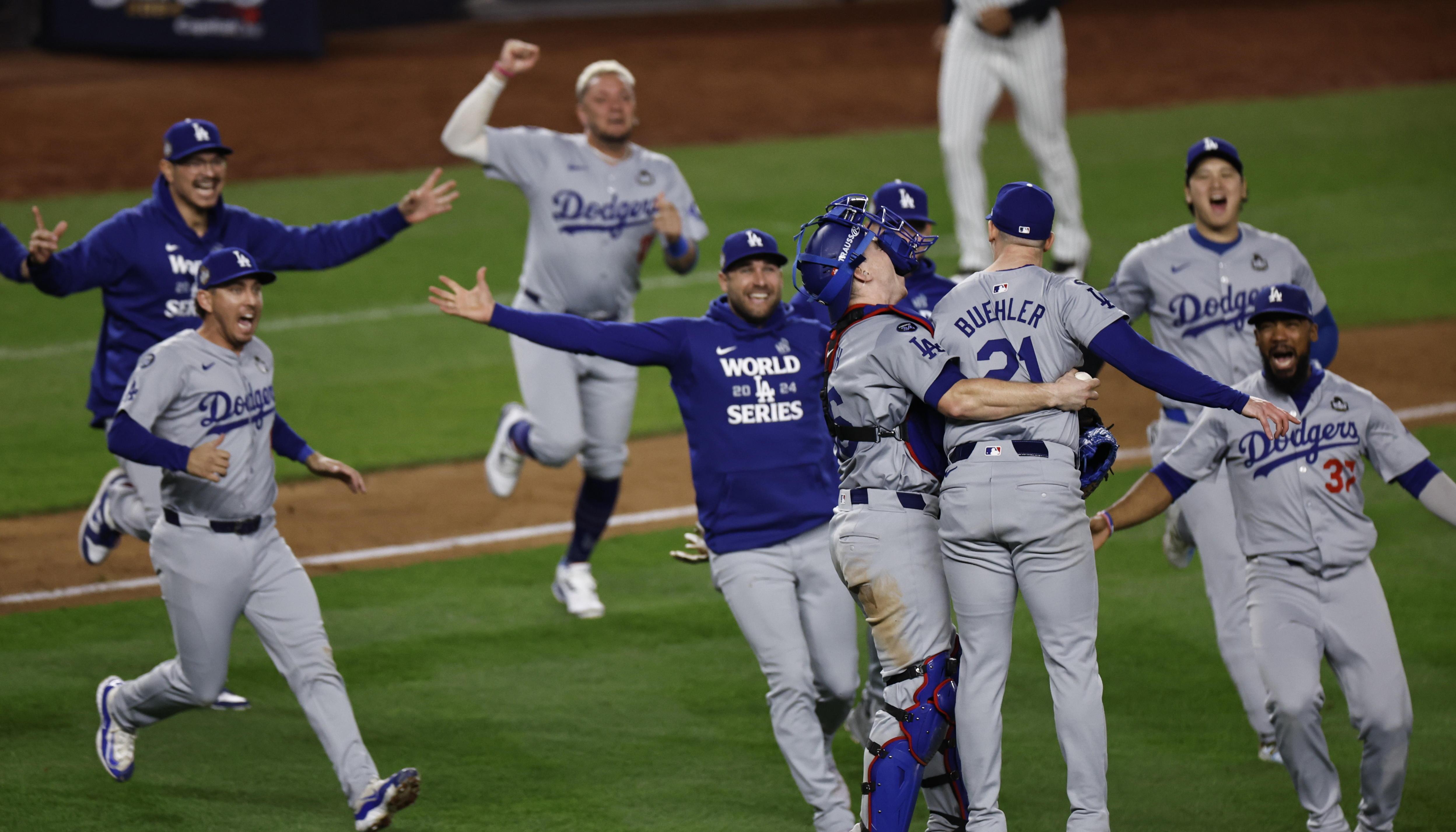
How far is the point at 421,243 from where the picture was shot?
15.6m

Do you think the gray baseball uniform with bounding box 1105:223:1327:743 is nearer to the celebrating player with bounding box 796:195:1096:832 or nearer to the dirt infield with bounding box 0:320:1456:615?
the celebrating player with bounding box 796:195:1096:832

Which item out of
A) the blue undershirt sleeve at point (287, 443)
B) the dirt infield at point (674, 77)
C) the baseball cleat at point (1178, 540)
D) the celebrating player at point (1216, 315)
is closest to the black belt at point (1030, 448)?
the celebrating player at point (1216, 315)

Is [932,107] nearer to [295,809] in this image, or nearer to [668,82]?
[668,82]

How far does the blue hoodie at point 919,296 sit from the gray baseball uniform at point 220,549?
6.81 feet

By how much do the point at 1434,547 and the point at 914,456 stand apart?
4.94 m

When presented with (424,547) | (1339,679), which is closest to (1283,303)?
(1339,679)

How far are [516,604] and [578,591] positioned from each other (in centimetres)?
37

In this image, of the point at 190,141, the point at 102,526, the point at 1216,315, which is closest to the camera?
the point at 1216,315

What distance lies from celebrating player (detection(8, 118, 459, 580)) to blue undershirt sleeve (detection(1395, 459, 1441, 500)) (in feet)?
13.5

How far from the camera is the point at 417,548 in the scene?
949cm

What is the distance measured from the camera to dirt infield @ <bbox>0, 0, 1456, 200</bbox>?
18.0 m

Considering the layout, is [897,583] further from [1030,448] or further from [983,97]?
[983,97]

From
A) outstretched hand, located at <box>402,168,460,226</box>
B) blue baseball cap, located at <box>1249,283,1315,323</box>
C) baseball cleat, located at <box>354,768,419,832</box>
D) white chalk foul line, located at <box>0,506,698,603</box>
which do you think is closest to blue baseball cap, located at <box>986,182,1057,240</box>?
blue baseball cap, located at <box>1249,283,1315,323</box>

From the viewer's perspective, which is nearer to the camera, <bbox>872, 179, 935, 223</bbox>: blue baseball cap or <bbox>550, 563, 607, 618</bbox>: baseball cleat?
<bbox>872, 179, 935, 223</bbox>: blue baseball cap
